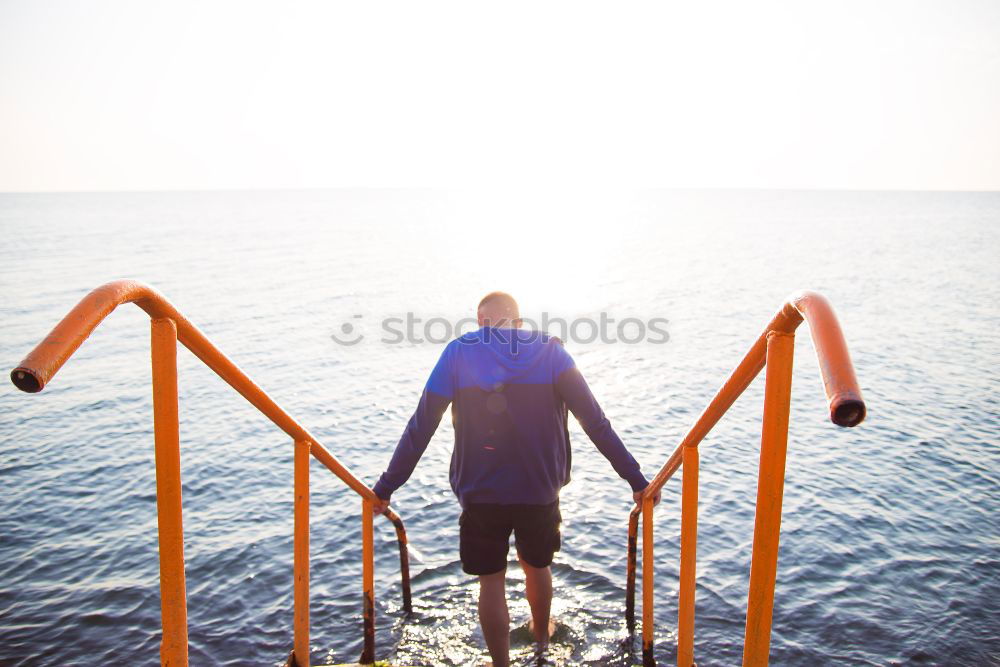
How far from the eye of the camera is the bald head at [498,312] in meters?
3.60

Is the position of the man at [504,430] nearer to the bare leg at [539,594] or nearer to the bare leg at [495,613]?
the bare leg at [495,613]

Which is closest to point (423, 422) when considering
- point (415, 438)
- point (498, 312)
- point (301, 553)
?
point (415, 438)

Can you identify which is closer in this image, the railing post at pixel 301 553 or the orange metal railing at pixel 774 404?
the orange metal railing at pixel 774 404

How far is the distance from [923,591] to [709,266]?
123 feet

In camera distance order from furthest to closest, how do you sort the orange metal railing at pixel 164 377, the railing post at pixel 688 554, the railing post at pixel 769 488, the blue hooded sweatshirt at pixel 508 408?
the blue hooded sweatshirt at pixel 508 408, the railing post at pixel 688 554, the railing post at pixel 769 488, the orange metal railing at pixel 164 377

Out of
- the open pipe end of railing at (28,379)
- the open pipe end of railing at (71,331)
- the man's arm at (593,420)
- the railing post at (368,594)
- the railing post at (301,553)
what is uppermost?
the open pipe end of railing at (71,331)

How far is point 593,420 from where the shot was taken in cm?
369

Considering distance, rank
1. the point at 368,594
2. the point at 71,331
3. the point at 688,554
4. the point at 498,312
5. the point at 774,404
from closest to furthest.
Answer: the point at 71,331
the point at 774,404
the point at 688,554
the point at 498,312
the point at 368,594

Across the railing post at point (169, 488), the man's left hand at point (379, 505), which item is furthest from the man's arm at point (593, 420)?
the railing post at point (169, 488)

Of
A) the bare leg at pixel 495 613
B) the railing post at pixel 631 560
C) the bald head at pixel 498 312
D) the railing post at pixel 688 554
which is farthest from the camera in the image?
the railing post at pixel 631 560

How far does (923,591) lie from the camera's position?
7320 millimetres

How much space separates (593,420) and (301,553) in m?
1.70

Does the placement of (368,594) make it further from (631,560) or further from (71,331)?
(71,331)

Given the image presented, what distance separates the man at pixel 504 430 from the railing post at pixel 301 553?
1.92 feet
